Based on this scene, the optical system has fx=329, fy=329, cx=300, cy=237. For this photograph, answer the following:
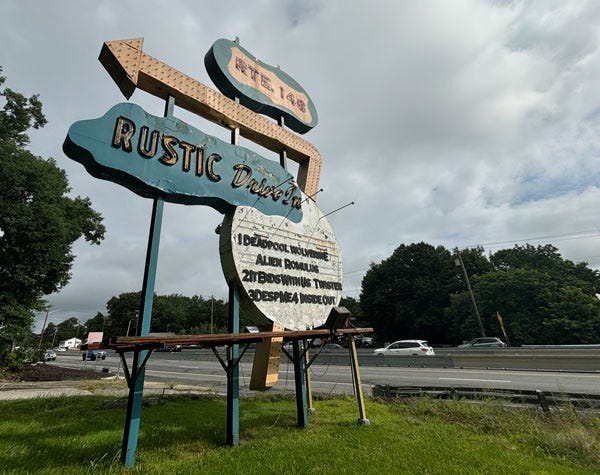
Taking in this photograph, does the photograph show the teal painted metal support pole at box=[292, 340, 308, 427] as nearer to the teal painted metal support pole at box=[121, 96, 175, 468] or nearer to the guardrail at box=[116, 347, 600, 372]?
the teal painted metal support pole at box=[121, 96, 175, 468]

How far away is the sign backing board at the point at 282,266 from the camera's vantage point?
5.84 meters

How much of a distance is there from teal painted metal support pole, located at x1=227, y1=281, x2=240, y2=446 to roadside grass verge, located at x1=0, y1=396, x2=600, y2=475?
0.81ft

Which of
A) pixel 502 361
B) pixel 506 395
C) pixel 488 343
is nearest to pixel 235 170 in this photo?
pixel 506 395

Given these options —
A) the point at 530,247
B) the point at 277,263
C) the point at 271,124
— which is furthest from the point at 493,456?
the point at 530,247

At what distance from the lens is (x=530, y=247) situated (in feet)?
157

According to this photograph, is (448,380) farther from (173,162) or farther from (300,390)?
(173,162)

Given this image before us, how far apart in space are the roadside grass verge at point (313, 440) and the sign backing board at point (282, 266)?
81.7 inches

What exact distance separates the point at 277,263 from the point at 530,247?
176 feet

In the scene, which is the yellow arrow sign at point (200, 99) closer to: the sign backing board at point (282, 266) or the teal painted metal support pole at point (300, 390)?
the sign backing board at point (282, 266)

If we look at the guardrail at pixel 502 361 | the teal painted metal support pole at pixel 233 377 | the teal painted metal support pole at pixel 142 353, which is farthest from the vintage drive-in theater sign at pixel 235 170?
the guardrail at pixel 502 361

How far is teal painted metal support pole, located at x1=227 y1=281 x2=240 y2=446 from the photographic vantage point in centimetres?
546

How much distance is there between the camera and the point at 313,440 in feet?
18.5

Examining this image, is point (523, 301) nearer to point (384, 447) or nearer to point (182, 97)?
point (384, 447)

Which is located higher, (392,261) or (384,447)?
(392,261)
